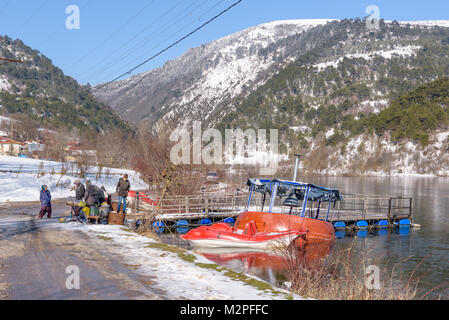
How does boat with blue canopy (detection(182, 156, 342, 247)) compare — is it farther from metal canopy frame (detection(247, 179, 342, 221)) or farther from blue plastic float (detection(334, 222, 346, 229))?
blue plastic float (detection(334, 222, 346, 229))

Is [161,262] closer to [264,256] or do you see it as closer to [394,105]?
[264,256]

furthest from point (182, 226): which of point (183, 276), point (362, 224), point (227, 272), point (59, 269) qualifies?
point (183, 276)

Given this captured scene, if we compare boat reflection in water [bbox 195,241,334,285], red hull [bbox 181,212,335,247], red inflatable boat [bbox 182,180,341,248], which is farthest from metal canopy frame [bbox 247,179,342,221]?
boat reflection in water [bbox 195,241,334,285]

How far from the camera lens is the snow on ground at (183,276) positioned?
31.3 feet

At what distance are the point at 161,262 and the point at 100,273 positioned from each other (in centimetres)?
211

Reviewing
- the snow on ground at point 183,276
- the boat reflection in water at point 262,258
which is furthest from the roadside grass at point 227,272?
the boat reflection in water at point 262,258

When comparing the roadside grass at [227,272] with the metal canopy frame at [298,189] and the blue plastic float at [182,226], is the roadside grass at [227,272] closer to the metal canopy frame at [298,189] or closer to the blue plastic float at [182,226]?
the metal canopy frame at [298,189]

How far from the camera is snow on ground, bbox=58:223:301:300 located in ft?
31.3

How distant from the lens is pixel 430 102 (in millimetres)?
165750

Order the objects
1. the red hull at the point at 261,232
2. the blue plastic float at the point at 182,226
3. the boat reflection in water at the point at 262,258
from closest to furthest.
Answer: the boat reflection in water at the point at 262,258, the red hull at the point at 261,232, the blue plastic float at the point at 182,226

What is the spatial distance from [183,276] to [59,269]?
10.3ft

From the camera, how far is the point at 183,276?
11195 millimetres

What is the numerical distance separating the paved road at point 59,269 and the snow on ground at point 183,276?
39 centimetres
